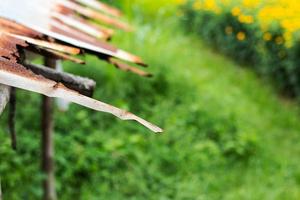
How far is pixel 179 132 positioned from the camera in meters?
5.04

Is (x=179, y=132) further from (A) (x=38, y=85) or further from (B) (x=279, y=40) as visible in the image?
(A) (x=38, y=85)

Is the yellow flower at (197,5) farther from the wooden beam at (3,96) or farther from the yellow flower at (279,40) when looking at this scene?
the wooden beam at (3,96)

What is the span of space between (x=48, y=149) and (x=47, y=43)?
209cm

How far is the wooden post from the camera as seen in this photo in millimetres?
3646

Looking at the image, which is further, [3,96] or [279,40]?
[279,40]

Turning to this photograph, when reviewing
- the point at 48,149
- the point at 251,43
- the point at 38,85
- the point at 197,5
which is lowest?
the point at 48,149

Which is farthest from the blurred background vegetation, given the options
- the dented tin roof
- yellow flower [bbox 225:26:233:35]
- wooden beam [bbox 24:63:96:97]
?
wooden beam [bbox 24:63:96:97]

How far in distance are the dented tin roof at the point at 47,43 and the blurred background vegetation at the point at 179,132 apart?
162 cm

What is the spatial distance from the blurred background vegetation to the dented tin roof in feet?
5.31

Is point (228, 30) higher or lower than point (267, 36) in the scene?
lower

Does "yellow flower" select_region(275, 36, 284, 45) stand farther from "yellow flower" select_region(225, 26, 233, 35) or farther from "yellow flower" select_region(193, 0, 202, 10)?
"yellow flower" select_region(193, 0, 202, 10)

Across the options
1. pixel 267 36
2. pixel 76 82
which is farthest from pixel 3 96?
pixel 267 36

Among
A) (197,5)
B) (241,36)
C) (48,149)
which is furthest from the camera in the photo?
(197,5)

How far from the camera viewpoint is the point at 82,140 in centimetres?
467
